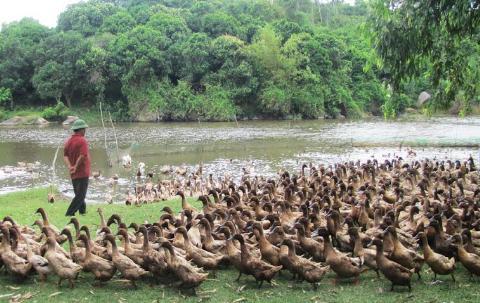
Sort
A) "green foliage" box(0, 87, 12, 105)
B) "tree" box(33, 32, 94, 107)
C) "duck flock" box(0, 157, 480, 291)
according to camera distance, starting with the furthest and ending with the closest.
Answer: "tree" box(33, 32, 94, 107) < "green foliage" box(0, 87, 12, 105) < "duck flock" box(0, 157, 480, 291)

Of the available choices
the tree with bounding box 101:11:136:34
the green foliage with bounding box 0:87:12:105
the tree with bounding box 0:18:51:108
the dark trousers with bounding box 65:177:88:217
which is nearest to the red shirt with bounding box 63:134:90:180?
the dark trousers with bounding box 65:177:88:217

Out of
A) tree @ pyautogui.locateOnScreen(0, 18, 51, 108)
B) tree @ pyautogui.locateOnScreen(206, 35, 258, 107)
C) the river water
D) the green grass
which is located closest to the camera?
the green grass

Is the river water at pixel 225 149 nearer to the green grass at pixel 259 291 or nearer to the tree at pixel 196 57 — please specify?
the green grass at pixel 259 291

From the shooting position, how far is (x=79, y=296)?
8828mm

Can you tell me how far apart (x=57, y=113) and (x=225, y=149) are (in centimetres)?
4062

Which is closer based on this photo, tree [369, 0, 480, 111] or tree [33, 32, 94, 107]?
tree [369, 0, 480, 111]

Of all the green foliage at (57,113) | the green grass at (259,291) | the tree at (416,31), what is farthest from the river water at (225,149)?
the tree at (416,31)

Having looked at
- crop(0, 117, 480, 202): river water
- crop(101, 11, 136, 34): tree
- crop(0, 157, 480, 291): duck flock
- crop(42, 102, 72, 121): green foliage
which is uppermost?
crop(101, 11, 136, 34): tree

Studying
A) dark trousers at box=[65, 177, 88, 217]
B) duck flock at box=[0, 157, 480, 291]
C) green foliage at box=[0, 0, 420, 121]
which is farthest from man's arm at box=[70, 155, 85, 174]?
green foliage at box=[0, 0, 420, 121]

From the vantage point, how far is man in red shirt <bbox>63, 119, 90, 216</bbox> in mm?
14508

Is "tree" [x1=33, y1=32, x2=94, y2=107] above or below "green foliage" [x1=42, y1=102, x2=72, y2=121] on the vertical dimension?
above

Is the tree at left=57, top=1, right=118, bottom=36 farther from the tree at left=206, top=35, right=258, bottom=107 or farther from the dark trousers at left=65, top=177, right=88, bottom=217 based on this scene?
the dark trousers at left=65, top=177, right=88, bottom=217

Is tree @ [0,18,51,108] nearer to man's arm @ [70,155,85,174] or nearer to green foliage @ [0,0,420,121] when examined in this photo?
green foliage @ [0,0,420,121]

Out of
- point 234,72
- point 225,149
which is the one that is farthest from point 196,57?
point 225,149
